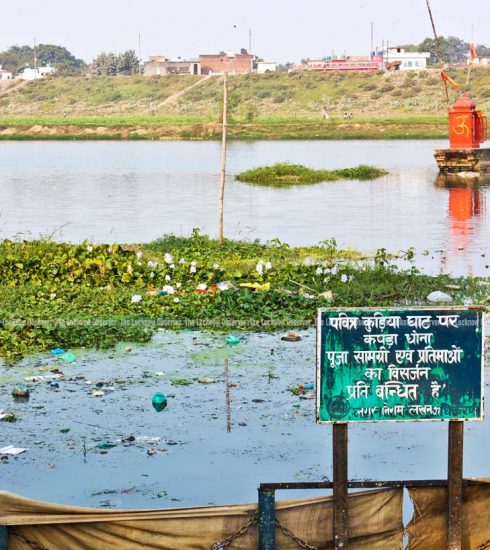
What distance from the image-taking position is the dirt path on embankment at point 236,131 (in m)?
76.2

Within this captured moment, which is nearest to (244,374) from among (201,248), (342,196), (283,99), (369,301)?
(369,301)

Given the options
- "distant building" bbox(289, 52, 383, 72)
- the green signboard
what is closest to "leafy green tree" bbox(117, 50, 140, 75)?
"distant building" bbox(289, 52, 383, 72)

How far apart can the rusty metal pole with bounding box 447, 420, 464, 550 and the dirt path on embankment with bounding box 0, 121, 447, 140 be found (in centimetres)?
6790

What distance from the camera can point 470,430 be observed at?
31.0 feet

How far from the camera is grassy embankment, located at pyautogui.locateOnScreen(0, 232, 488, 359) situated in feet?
41.0

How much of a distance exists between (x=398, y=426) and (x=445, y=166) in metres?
32.5

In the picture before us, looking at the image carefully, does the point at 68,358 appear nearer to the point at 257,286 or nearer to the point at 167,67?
the point at 257,286

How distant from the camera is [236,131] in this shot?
78750 mm

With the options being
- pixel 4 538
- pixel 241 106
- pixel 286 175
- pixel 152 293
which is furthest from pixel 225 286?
pixel 241 106

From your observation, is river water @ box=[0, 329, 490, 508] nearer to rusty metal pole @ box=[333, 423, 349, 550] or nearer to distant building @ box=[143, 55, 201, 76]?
rusty metal pole @ box=[333, 423, 349, 550]

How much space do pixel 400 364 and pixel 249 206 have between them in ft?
76.5

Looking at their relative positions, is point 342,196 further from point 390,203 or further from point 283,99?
point 283,99

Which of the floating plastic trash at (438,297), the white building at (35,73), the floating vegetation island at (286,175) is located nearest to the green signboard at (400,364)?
the floating plastic trash at (438,297)

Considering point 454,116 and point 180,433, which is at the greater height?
point 454,116
